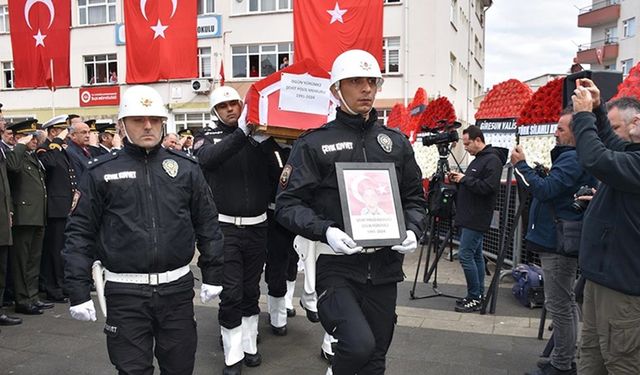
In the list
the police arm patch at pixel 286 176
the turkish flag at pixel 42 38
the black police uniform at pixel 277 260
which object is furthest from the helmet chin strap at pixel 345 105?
the turkish flag at pixel 42 38

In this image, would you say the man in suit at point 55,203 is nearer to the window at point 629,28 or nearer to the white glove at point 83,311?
the white glove at point 83,311

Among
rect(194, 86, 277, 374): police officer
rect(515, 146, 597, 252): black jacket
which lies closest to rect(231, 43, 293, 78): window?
rect(194, 86, 277, 374): police officer

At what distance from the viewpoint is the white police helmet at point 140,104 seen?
10.6ft

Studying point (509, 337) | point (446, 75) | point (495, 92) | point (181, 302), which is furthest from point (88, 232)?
point (446, 75)

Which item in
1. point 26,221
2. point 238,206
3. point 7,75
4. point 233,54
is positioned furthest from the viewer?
point 7,75

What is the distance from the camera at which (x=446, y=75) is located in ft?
89.0

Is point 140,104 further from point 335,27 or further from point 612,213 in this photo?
point 335,27

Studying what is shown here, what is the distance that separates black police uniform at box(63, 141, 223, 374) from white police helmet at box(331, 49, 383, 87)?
1152mm

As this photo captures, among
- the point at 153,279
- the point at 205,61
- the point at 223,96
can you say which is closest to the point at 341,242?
the point at 153,279

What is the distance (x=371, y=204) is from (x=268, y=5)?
2596 cm

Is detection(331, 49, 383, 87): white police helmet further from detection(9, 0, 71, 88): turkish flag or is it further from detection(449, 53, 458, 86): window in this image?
detection(449, 53, 458, 86): window

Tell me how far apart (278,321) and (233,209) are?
1.55m

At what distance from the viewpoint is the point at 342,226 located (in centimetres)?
321

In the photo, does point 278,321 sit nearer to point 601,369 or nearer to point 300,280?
point 300,280
